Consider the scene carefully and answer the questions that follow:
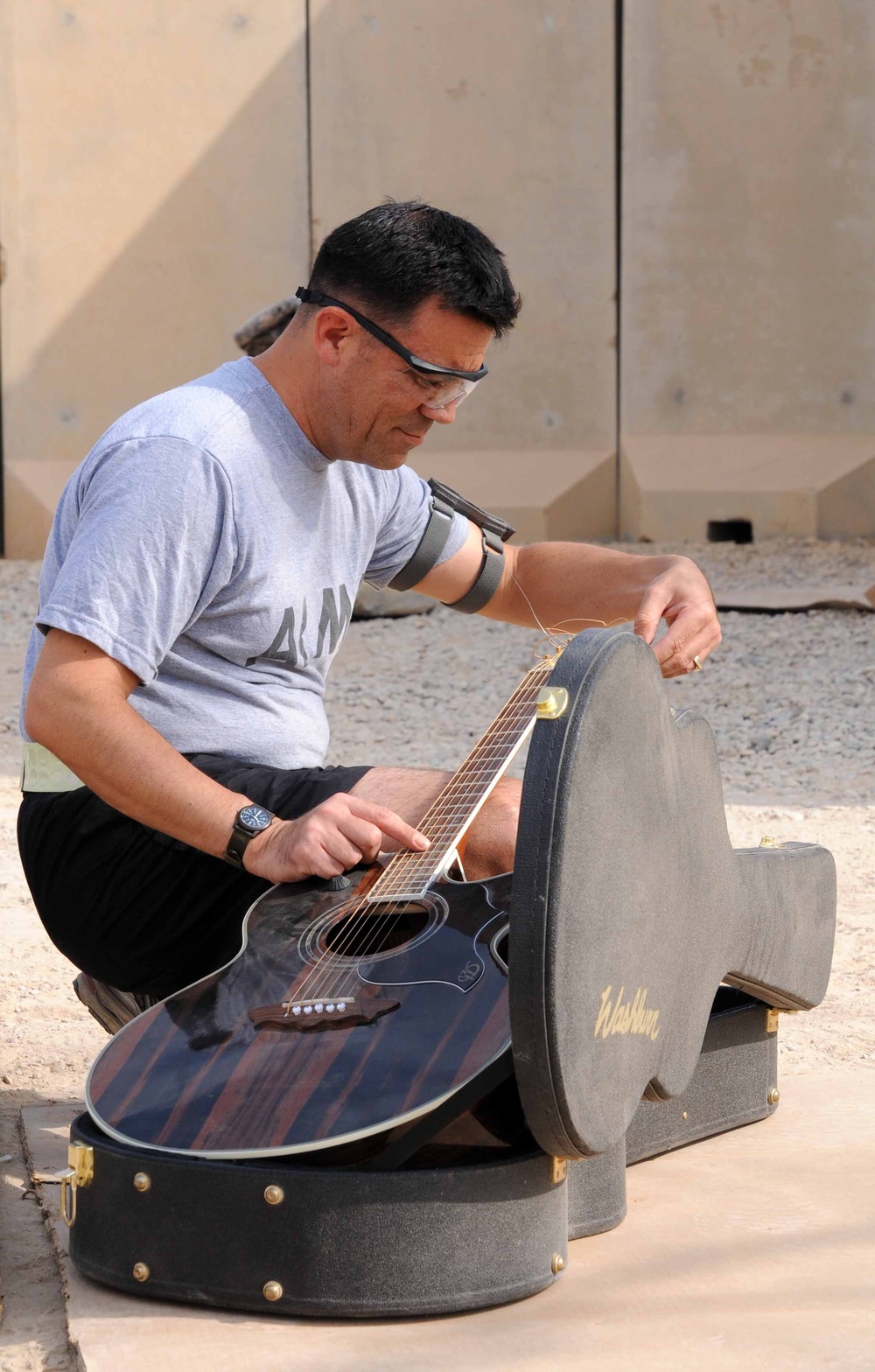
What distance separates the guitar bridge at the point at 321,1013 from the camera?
172 cm

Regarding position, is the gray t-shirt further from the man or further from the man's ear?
the man's ear

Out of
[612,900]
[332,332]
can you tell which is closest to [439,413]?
[332,332]

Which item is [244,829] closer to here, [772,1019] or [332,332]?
[332,332]

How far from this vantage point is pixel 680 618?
2189 millimetres

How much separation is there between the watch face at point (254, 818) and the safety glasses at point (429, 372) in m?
0.62

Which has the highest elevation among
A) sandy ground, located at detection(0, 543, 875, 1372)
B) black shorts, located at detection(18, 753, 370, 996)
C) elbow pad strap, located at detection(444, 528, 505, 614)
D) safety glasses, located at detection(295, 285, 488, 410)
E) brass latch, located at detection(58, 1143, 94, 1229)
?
safety glasses, located at detection(295, 285, 488, 410)

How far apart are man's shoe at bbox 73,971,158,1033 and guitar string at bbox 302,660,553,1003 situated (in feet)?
1.75

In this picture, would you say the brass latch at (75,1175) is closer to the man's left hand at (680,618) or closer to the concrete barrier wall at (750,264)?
the man's left hand at (680,618)

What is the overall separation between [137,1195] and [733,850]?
85 centimetres

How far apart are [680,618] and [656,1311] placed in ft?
3.05

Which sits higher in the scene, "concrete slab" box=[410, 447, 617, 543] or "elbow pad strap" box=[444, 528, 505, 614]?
"elbow pad strap" box=[444, 528, 505, 614]

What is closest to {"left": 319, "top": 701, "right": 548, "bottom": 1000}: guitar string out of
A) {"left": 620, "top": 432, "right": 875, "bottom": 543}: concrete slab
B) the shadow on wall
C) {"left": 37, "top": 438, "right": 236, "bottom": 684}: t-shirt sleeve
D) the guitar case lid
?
the guitar case lid

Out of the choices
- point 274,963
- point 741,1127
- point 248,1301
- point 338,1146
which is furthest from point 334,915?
point 741,1127

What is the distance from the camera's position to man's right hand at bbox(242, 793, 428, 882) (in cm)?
188
